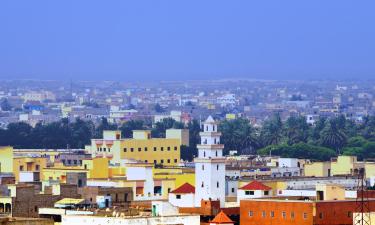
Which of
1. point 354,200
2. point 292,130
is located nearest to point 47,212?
point 354,200

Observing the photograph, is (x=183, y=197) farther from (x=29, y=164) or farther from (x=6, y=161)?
(x=29, y=164)

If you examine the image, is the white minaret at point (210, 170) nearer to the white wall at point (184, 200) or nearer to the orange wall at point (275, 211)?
the white wall at point (184, 200)

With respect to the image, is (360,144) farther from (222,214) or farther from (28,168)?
(222,214)

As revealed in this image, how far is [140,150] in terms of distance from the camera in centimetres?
10188

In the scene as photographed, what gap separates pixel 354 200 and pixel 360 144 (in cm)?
6048

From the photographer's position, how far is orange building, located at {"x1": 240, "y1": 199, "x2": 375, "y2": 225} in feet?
203

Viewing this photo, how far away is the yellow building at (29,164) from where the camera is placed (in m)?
90.2

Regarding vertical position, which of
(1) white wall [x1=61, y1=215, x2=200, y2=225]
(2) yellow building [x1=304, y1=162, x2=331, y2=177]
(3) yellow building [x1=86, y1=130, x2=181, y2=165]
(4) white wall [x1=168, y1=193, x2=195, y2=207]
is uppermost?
(1) white wall [x1=61, y1=215, x2=200, y2=225]

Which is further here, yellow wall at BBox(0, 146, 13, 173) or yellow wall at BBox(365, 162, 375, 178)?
yellow wall at BBox(365, 162, 375, 178)

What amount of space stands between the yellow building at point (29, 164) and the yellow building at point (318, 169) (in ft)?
40.1

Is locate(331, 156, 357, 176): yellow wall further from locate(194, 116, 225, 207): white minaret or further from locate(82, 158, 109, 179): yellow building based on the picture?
locate(194, 116, 225, 207): white minaret

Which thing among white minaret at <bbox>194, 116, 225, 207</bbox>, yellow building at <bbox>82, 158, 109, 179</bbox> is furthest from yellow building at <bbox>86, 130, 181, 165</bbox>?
white minaret at <bbox>194, 116, 225, 207</bbox>

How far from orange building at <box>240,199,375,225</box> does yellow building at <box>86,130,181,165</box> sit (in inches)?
1416

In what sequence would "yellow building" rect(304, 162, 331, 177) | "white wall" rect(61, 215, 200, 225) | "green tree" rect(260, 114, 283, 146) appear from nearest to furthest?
"white wall" rect(61, 215, 200, 225)
"yellow building" rect(304, 162, 331, 177)
"green tree" rect(260, 114, 283, 146)
